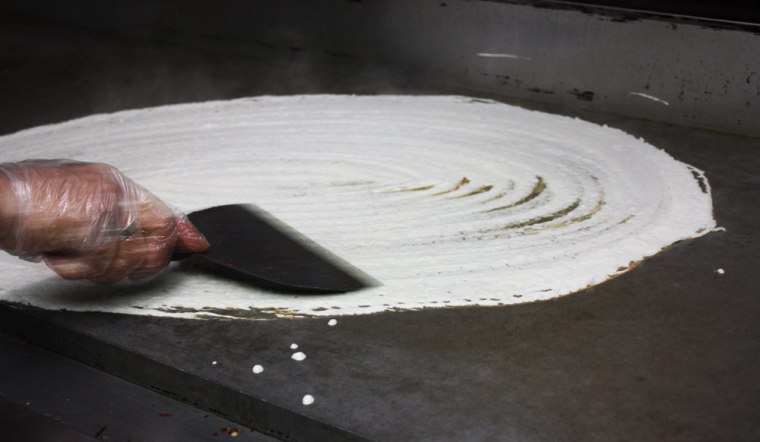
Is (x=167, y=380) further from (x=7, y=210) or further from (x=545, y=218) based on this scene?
(x=545, y=218)

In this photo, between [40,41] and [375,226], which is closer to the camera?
[375,226]

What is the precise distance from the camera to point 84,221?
179cm

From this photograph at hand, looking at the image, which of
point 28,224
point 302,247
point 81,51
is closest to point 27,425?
point 28,224

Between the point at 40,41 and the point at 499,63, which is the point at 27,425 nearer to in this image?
the point at 499,63

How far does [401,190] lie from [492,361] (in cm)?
97

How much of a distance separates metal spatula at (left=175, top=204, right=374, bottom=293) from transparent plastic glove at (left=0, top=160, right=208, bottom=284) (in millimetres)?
156

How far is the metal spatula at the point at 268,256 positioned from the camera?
1.95 meters

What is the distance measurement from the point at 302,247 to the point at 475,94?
163 cm

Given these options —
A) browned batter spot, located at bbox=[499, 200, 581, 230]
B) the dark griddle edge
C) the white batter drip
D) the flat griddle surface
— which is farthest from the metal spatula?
browned batter spot, located at bbox=[499, 200, 581, 230]

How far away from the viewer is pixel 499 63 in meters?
3.55

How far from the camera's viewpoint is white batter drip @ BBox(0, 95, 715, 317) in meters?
1.97

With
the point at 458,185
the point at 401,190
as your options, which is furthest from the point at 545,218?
the point at 401,190

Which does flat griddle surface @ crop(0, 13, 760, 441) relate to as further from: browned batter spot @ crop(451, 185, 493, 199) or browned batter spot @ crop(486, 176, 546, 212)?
browned batter spot @ crop(451, 185, 493, 199)

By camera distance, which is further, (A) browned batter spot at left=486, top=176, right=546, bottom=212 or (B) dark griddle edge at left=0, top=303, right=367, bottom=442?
(A) browned batter spot at left=486, top=176, right=546, bottom=212
